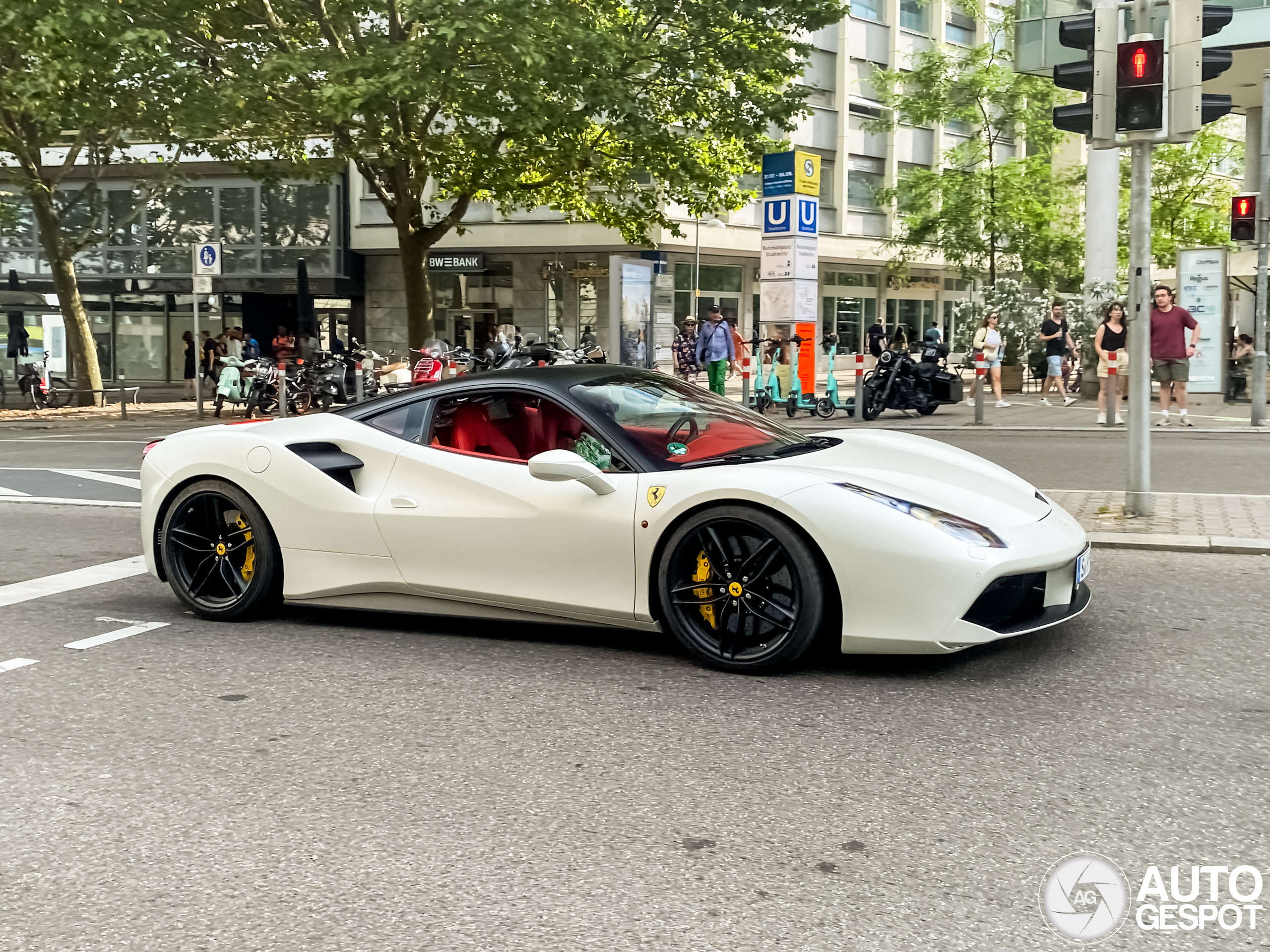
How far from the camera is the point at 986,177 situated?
3344 cm

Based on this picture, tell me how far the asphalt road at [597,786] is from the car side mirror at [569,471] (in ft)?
2.43

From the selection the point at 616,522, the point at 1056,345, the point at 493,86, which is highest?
the point at 493,86

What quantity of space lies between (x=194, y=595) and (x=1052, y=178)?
33.5 m

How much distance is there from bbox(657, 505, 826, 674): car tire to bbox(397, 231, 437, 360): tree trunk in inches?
780

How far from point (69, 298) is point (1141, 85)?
Result: 2506cm

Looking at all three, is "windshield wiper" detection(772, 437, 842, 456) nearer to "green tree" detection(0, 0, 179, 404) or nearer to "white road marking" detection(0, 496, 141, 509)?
"white road marking" detection(0, 496, 141, 509)

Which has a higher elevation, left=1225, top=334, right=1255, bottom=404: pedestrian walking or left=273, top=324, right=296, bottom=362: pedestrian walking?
left=273, top=324, right=296, bottom=362: pedestrian walking

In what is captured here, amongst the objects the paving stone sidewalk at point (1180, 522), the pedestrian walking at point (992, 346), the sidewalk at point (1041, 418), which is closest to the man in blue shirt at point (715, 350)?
the sidewalk at point (1041, 418)

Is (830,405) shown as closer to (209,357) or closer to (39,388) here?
(39,388)

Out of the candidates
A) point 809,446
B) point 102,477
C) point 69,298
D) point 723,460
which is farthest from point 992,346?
point 69,298

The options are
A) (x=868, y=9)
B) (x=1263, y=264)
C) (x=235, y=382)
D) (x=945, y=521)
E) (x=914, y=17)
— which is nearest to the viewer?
(x=945, y=521)

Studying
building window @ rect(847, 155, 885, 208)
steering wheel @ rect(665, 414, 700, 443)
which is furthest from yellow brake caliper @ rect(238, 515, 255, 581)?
building window @ rect(847, 155, 885, 208)

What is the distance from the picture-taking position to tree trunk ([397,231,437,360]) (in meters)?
24.6

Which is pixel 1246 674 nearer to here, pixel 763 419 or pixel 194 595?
pixel 763 419
